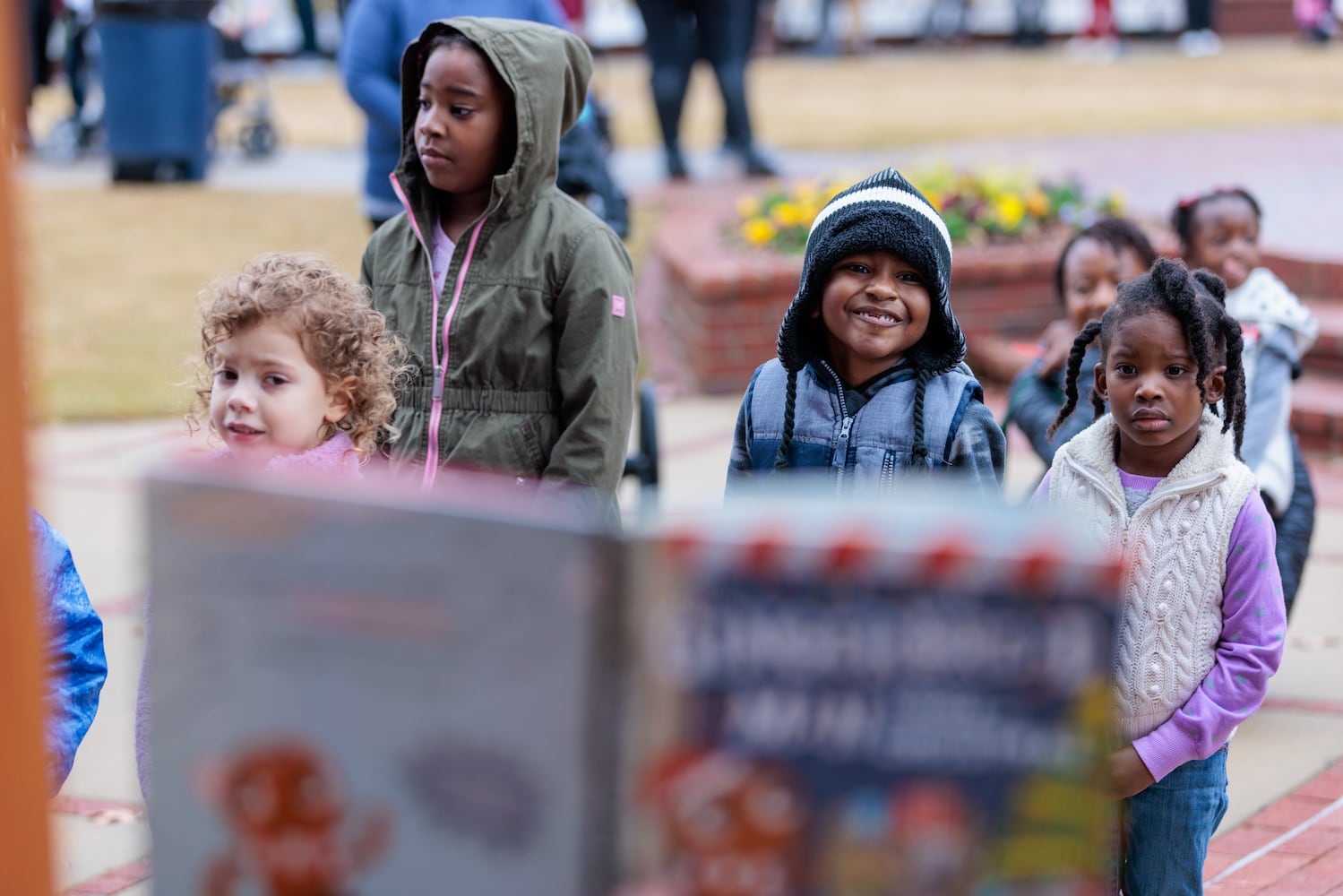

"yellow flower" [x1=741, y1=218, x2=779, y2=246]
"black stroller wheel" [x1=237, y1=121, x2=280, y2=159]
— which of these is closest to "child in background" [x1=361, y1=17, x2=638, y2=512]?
"yellow flower" [x1=741, y1=218, x2=779, y2=246]

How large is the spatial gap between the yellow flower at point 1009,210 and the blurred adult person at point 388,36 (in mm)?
2956

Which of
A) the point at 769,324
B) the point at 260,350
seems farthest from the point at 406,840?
the point at 769,324

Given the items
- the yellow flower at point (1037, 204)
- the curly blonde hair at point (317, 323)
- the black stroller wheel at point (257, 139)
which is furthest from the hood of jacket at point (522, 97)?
the black stroller wheel at point (257, 139)

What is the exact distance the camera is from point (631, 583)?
1.38 metres

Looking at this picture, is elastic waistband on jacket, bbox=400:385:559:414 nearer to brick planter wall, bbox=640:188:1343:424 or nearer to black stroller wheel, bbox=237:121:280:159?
brick planter wall, bbox=640:188:1343:424

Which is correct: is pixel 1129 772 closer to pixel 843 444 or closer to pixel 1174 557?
pixel 1174 557

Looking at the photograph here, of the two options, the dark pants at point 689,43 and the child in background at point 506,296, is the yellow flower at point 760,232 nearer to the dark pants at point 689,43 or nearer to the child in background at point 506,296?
the dark pants at point 689,43

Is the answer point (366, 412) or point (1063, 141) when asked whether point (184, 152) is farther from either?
point (366, 412)

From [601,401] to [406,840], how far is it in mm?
2028

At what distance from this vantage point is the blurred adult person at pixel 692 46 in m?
11.0

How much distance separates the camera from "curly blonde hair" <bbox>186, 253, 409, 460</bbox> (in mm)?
2783

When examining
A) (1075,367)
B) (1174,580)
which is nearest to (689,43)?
(1075,367)

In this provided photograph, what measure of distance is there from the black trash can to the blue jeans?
11.6 metres

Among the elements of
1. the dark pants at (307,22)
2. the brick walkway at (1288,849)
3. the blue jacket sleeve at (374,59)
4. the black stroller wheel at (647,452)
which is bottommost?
the brick walkway at (1288,849)
